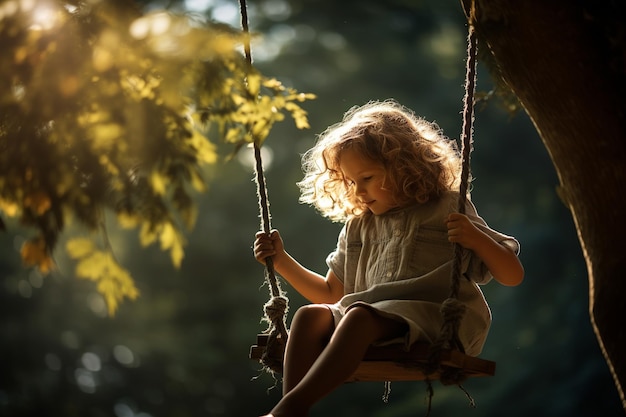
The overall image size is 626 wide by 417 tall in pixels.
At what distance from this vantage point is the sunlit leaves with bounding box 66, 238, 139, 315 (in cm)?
150

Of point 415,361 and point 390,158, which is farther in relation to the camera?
point 390,158

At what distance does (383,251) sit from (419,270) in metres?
0.13

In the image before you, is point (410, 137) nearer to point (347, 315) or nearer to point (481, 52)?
point (481, 52)

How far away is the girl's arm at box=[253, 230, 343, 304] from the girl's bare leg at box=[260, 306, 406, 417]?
44 cm

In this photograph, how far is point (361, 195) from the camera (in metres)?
2.34

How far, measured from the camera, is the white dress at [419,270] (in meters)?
2.14

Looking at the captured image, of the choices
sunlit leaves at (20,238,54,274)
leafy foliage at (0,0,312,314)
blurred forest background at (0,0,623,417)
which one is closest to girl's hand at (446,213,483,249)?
leafy foliage at (0,0,312,314)

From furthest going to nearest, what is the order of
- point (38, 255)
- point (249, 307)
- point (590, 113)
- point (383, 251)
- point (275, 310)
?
point (249, 307) < point (383, 251) < point (275, 310) < point (590, 113) < point (38, 255)

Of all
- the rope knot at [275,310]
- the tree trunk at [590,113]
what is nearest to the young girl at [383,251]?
the rope knot at [275,310]

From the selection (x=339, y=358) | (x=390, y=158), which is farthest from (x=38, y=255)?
(x=390, y=158)

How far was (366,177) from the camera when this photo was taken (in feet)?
7.68

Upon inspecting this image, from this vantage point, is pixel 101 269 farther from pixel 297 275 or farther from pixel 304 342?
pixel 297 275

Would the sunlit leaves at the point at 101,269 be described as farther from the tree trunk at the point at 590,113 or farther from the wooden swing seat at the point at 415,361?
the tree trunk at the point at 590,113

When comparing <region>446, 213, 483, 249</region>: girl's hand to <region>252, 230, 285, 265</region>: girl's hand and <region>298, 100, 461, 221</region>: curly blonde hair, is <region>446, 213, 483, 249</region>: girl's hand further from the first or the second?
<region>252, 230, 285, 265</region>: girl's hand
